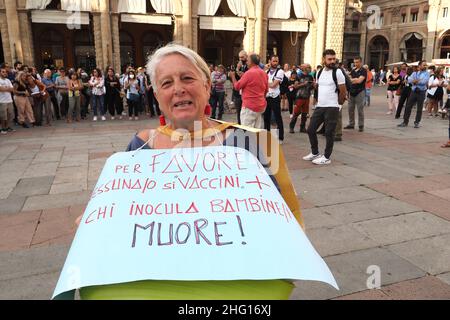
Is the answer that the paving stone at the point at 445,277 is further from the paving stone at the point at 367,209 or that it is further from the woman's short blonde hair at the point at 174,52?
the woman's short blonde hair at the point at 174,52

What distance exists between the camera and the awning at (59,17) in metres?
21.6

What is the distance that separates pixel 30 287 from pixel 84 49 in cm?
2719

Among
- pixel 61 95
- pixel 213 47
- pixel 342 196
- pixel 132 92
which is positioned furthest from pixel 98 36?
pixel 342 196

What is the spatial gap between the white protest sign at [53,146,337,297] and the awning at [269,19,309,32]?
88.4ft

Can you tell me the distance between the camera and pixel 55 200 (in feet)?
15.2

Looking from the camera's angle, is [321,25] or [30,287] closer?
[30,287]

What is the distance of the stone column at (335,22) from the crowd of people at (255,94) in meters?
14.3

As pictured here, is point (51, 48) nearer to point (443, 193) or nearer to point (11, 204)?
point (11, 204)

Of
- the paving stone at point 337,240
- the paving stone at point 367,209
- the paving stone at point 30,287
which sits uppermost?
the paving stone at point 367,209

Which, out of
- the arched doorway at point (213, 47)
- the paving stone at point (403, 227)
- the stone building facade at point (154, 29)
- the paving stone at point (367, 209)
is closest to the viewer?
the paving stone at point (403, 227)

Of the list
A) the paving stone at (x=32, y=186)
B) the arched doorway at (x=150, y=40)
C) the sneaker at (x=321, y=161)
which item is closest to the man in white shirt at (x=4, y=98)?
Result: the paving stone at (x=32, y=186)

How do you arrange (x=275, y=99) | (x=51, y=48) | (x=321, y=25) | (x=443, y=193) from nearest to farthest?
(x=443, y=193) → (x=275, y=99) → (x=51, y=48) → (x=321, y=25)

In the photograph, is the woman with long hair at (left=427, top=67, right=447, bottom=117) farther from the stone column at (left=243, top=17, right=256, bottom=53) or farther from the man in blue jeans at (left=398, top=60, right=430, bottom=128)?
the stone column at (left=243, top=17, right=256, bottom=53)

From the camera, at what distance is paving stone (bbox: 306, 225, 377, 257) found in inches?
125
